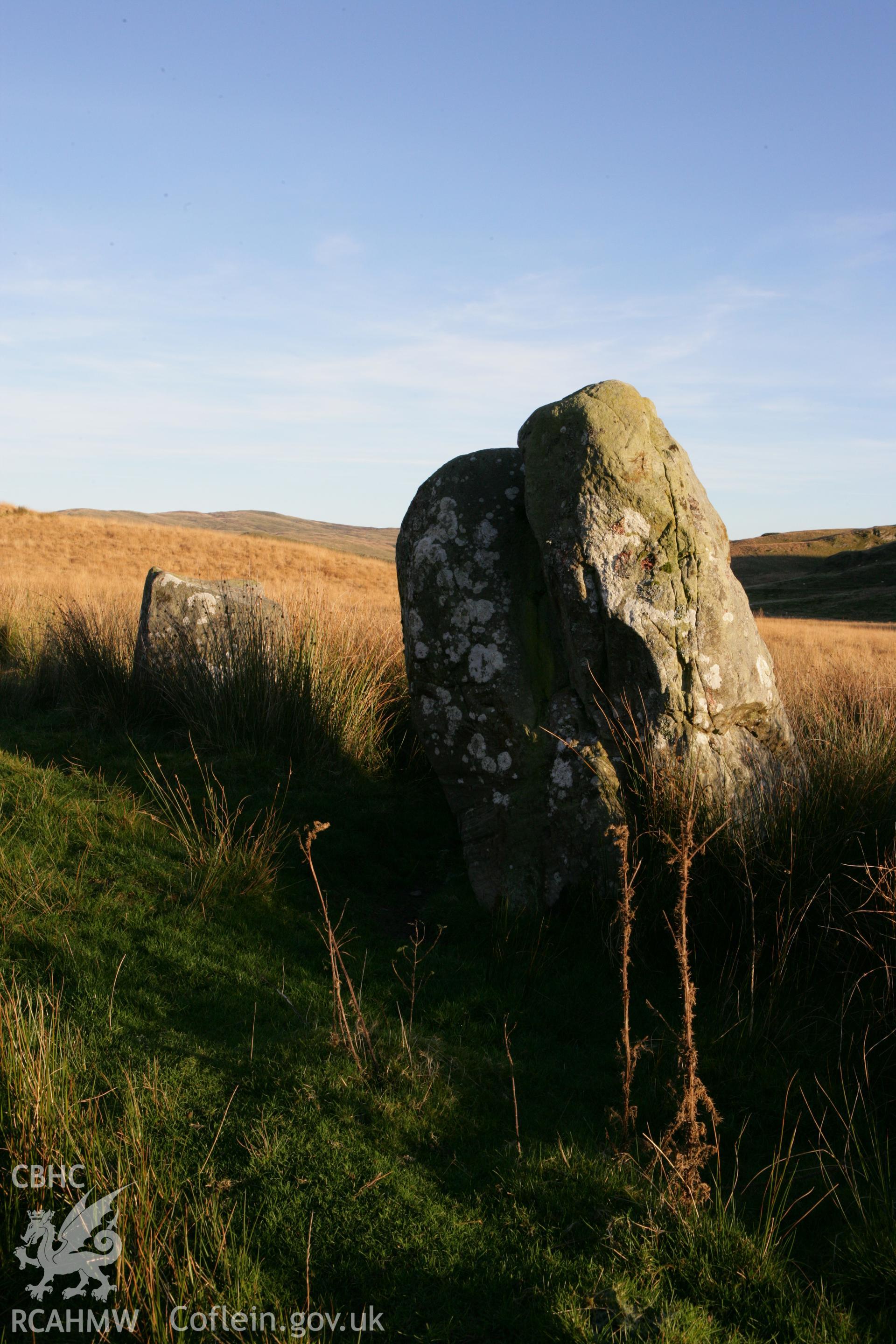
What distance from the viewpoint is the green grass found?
8.54 ft

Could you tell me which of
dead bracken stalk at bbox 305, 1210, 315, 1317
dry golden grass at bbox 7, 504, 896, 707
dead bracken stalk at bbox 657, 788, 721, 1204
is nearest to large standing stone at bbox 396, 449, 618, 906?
dead bracken stalk at bbox 657, 788, 721, 1204

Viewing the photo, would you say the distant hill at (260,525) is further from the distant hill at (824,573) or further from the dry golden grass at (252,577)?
the dry golden grass at (252,577)

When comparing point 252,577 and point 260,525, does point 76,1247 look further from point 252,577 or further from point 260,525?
point 260,525

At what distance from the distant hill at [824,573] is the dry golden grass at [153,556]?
17.8 meters

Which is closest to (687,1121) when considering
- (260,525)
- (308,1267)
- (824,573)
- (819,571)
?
(308,1267)

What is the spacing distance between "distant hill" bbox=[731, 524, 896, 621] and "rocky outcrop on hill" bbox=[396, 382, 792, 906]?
2772 centimetres

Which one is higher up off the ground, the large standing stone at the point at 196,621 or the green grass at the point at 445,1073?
the large standing stone at the point at 196,621

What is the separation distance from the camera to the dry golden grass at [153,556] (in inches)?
1111

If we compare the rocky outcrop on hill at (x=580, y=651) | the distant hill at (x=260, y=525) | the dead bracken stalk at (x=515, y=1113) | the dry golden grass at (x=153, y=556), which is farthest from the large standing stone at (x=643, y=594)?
Result: the distant hill at (x=260, y=525)

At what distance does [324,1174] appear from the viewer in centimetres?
299

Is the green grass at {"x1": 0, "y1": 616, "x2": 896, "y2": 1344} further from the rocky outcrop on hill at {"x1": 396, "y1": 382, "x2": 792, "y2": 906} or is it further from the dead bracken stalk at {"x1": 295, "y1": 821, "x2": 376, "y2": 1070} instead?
the rocky outcrop on hill at {"x1": 396, "y1": 382, "x2": 792, "y2": 906}

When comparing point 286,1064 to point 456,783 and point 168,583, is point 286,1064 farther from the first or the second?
point 168,583

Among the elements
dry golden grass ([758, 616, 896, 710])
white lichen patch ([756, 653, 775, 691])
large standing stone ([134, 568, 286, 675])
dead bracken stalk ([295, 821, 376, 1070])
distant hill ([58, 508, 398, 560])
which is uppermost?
distant hill ([58, 508, 398, 560])

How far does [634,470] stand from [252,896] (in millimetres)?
3451
